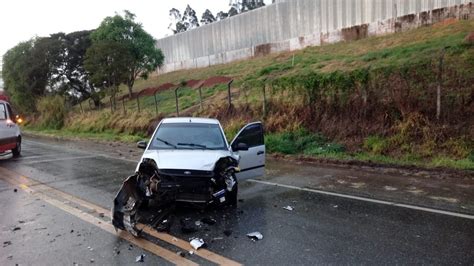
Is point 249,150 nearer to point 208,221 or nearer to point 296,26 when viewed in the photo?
point 208,221

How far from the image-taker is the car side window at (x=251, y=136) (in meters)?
8.13

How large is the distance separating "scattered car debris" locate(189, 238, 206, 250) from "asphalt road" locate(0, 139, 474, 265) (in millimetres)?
88

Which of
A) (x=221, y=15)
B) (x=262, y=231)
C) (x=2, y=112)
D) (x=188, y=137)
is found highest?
(x=221, y=15)

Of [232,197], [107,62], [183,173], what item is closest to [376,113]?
[232,197]

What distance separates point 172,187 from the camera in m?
6.19

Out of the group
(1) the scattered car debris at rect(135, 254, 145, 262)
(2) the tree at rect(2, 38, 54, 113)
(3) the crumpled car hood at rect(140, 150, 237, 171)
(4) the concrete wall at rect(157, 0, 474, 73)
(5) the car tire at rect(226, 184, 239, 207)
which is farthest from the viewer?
(2) the tree at rect(2, 38, 54, 113)

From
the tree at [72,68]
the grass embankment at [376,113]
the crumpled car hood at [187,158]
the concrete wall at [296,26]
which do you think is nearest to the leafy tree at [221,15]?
the concrete wall at [296,26]

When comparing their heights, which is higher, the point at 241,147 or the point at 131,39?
the point at 131,39

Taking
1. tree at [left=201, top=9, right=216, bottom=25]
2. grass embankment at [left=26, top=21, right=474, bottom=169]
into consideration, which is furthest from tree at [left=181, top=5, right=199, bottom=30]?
grass embankment at [left=26, top=21, right=474, bottom=169]

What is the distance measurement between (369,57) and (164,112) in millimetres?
10334

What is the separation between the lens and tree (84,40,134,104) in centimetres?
2986

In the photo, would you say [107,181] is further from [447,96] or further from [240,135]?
[447,96]

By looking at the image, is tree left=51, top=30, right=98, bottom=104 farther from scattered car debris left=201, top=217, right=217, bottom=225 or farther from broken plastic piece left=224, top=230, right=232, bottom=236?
broken plastic piece left=224, top=230, right=232, bottom=236

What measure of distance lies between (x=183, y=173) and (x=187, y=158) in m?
0.46
